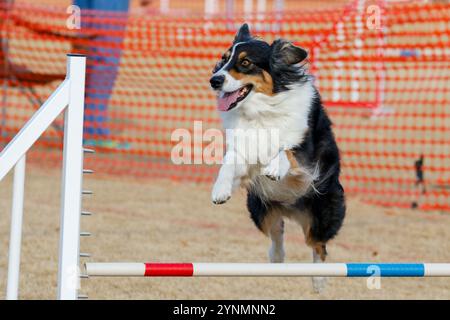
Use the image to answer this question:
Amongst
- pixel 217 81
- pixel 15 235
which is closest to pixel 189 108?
pixel 217 81

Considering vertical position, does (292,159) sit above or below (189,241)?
above

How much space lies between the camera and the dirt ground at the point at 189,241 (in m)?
5.42

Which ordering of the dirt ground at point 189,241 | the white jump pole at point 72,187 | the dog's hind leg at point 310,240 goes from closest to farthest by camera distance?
the white jump pole at point 72,187 < the dog's hind leg at point 310,240 < the dirt ground at point 189,241

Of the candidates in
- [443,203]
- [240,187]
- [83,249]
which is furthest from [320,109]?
[443,203]

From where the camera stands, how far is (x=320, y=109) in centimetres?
460

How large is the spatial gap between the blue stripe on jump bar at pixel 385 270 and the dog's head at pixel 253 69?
3.85 ft

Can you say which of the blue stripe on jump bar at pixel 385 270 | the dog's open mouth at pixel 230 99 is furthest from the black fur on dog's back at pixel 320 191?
the blue stripe on jump bar at pixel 385 270

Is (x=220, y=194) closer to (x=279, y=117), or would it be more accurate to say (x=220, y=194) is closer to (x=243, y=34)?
(x=279, y=117)

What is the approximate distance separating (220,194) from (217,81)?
0.52m

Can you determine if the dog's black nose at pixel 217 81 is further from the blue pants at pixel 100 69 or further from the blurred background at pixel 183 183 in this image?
the blue pants at pixel 100 69

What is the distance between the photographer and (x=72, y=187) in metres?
3.10

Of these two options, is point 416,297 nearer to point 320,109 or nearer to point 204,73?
point 320,109

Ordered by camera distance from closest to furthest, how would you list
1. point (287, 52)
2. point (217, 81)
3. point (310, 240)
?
point (217, 81), point (287, 52), point (310, 240)
